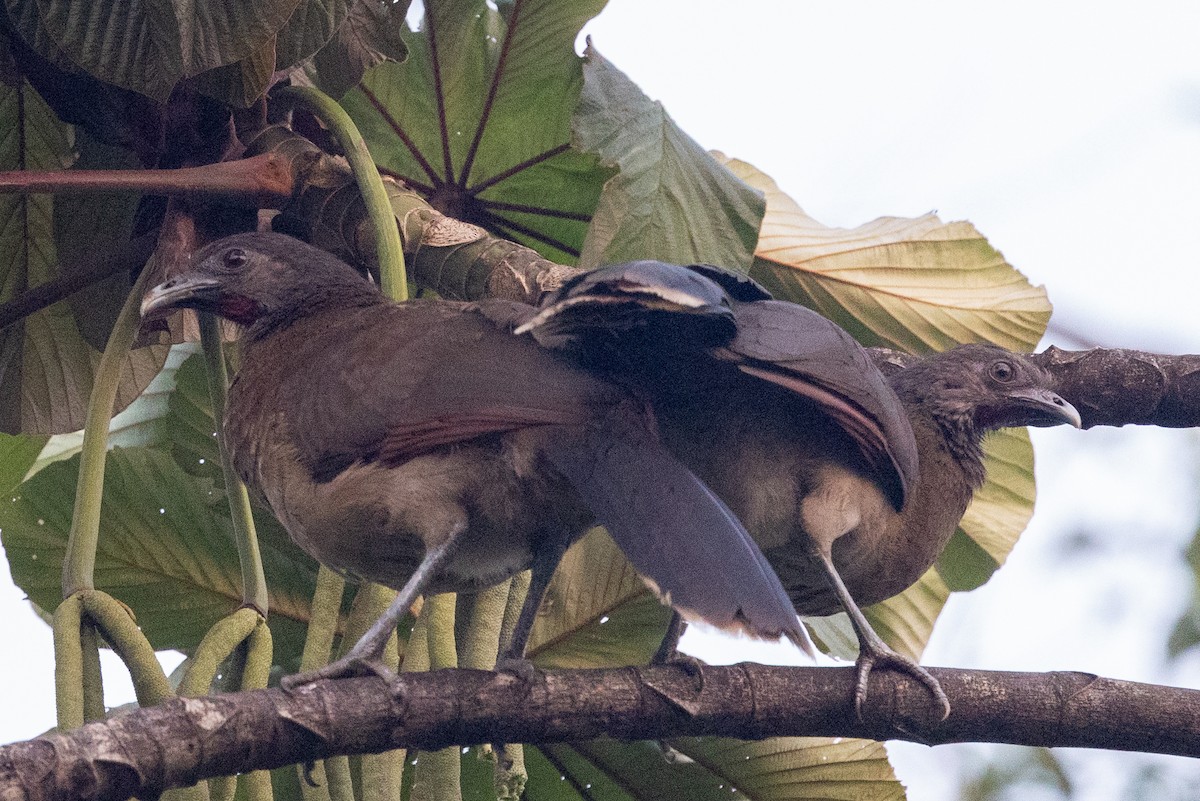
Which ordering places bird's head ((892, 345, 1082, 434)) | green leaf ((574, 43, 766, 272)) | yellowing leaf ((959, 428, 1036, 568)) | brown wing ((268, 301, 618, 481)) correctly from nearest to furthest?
brown wing ((268, 301, 618, 481)) → green leaf ((574, 43, 766, 272)) → bird's head ((892, 345, 1082, 434)) → yellowing leaf ((959, 428, 1036, 568))

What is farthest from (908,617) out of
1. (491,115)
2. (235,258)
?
(235,258)

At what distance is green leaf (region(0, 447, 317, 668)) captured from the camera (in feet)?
10.1

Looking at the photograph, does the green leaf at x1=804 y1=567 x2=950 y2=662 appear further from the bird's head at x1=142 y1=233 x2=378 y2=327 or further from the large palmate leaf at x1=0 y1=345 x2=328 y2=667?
the bird's head at x1=142 y1=233 x2=378 y2=327

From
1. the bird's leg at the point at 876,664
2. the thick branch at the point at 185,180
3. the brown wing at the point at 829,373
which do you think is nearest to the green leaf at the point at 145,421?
the thick branch at the point at 185,180

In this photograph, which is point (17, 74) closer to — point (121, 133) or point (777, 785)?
point (121, 133)

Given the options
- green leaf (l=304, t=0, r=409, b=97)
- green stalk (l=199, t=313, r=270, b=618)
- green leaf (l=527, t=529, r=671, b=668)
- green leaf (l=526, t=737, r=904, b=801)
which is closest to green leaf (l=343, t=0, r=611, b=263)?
green leaf (l=304, t=0, r=409, b=97)

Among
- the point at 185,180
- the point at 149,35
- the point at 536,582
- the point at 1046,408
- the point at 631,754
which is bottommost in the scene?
the point at 631,754

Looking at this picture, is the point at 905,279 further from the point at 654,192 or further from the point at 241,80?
the point at 241,80

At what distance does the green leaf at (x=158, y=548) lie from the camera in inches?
121

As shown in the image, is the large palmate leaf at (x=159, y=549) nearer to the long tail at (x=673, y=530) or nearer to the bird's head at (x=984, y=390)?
the long tail at (x=673, y=530)

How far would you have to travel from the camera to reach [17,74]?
9.48 ft

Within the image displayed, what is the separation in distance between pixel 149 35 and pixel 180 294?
0.54 meters

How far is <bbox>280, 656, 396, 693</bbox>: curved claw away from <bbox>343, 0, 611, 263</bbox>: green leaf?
156 cm

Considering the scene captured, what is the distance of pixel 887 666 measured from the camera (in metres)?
2.36
